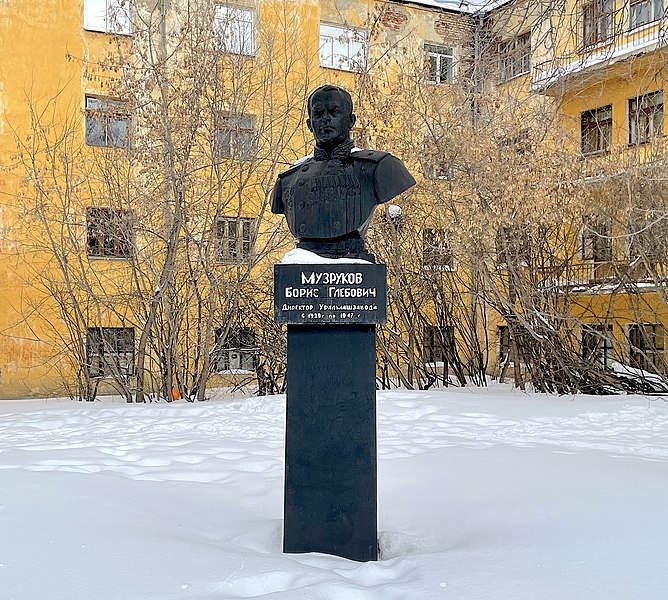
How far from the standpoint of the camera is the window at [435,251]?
10.8m

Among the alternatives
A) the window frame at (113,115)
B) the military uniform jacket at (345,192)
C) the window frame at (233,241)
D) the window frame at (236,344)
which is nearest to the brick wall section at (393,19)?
the window frame at (233,241)

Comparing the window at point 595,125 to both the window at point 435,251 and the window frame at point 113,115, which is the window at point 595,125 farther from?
the window frame at point 113,115

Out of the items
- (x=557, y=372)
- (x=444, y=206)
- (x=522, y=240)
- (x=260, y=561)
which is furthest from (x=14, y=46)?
(x=260, y=561)

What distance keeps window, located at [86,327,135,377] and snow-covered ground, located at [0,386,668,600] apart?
296cm

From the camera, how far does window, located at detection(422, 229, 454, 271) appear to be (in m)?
10.8

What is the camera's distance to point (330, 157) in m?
3.83

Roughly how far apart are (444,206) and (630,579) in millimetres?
7586

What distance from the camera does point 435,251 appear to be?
11.0 m

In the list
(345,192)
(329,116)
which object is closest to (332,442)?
(345,192)

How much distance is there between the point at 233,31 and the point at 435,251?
13.9 feet

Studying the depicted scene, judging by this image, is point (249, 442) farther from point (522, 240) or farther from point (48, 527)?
point (522, 240)

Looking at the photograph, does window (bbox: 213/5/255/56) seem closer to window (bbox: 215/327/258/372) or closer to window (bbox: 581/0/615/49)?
window (bbox: 215/327/258/372)

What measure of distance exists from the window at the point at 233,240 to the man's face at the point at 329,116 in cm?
603

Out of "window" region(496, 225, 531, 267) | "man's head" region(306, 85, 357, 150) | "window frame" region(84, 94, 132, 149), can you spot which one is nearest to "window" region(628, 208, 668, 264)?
"window" region(496, 225, 531, 267)
